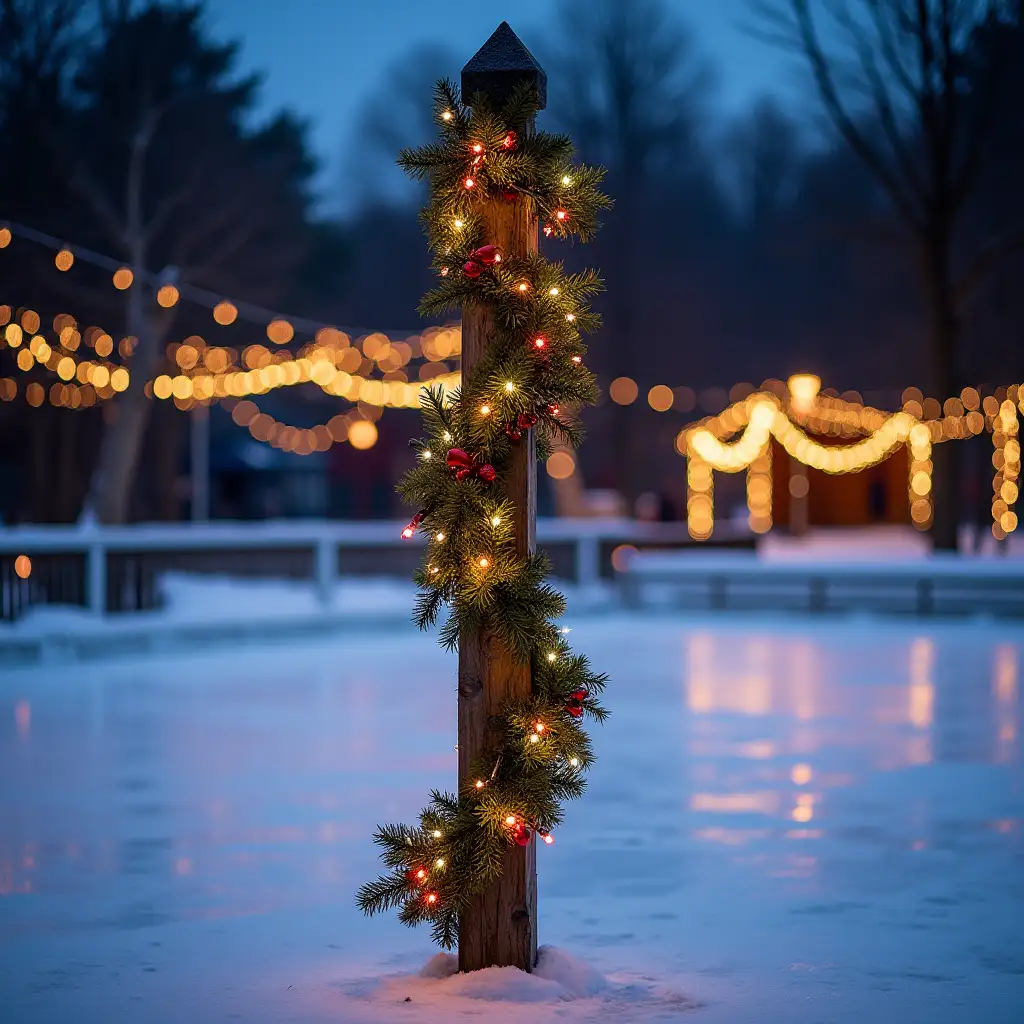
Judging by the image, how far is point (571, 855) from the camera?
26.1ft

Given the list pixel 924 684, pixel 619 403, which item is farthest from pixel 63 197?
pixel 924 684

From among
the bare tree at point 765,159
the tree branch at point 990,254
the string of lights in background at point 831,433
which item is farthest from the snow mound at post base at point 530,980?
the bare tree at point 765,159

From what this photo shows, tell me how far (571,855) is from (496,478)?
127 inches

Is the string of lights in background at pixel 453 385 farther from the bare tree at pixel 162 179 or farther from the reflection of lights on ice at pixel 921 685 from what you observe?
the reflection of lights on ice at pixel 921 685

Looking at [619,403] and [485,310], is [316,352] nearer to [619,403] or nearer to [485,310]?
[619,403]

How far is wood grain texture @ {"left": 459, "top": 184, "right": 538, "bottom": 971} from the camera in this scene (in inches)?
207

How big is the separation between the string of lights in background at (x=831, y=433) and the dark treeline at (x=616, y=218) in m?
2.12

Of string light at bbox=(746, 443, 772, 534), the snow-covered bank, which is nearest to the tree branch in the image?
string light at bbox=(746, 443, 772, 534)

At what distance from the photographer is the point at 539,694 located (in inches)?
209

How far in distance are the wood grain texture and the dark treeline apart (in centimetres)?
2171

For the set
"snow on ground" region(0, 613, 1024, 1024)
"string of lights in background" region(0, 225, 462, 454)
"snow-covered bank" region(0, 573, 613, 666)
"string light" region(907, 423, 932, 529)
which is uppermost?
"string of lights in background" region(0, 225, 462, 454)

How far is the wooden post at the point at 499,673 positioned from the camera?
5.26 meters

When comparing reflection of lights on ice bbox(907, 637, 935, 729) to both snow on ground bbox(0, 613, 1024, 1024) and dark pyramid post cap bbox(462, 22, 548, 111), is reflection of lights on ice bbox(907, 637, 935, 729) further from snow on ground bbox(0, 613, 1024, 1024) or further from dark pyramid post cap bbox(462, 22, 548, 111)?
dark pyramid post cap bbox(462, 22, 548, 111)

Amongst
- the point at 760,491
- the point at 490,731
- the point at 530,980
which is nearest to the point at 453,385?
the point at 760,491
